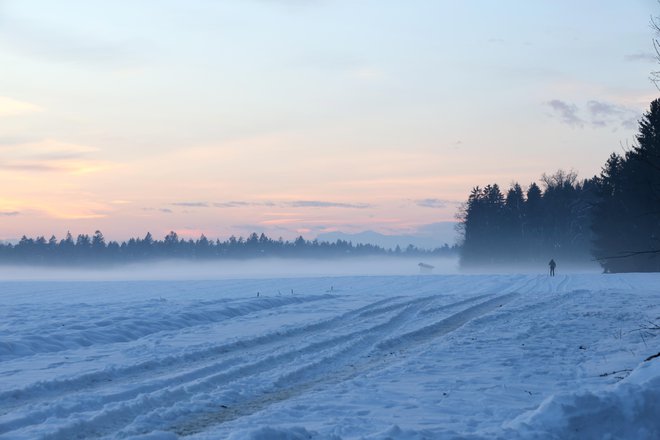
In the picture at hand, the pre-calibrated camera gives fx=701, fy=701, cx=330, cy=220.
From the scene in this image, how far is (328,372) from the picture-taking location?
13.4 m

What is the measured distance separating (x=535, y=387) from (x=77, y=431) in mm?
7121

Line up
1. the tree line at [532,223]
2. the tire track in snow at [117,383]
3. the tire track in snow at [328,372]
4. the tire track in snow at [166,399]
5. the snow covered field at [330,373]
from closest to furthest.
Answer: the snow covered field at [330,373]
the tire track in snow at [166,399]
the tire track in snow at [328,372]
the tire track in snow at [117,383]
the tree line at [532,223]

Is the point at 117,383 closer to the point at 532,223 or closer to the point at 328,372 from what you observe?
the point at 328,372

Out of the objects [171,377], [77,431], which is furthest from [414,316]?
[77,431]

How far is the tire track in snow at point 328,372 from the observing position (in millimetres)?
9578

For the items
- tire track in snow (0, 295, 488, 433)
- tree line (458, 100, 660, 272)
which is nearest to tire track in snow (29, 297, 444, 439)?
tire track in snow (0, 295, 488, 433)

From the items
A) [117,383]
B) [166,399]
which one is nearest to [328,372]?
[166,399]

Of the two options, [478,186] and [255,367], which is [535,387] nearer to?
[255,367]

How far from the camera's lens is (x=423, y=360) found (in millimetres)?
14672

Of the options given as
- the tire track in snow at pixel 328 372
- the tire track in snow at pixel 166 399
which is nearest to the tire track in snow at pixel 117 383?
the tire track in snow at pixel 166 399

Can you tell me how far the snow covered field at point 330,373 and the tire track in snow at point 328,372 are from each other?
4cm

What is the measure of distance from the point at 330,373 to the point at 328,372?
4.3 inches

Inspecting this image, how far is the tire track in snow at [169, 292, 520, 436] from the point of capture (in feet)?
31.4

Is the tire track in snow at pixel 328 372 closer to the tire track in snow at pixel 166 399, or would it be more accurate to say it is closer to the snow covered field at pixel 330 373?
the snow covered field at pixel 330 373
